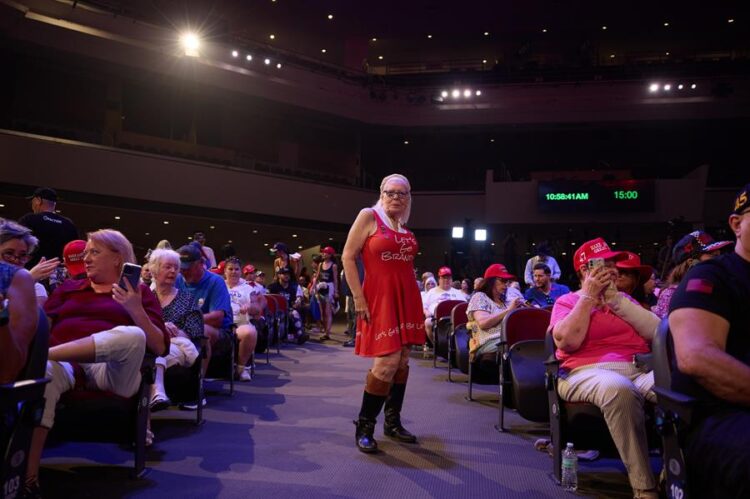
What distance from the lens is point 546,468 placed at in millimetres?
3053

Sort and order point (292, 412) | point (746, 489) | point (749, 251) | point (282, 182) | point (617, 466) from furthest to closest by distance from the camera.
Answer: point (282, 182), point (292, 412), point (617, 466), point (749, 251), point (746, 489)

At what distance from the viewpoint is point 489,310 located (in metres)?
4.80

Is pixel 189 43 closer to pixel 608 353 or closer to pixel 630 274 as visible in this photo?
pixel 630 274

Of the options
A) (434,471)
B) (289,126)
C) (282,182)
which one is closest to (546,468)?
(434,471)

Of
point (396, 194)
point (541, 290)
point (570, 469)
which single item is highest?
point (396, 194)

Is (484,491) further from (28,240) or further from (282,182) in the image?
(282,182)

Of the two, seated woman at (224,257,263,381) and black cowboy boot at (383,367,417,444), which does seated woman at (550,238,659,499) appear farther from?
seated woman at (224,257,263,381)

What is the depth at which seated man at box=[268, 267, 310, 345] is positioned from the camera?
32.4ft

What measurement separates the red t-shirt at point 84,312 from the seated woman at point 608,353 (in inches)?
79.4

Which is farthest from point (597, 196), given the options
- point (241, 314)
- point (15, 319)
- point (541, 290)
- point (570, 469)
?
point (15, 319)

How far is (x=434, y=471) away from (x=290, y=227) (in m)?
16.4

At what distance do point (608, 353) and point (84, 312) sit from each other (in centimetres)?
256

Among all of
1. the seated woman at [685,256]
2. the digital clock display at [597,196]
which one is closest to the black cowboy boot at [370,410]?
the seated woman at [685,256]

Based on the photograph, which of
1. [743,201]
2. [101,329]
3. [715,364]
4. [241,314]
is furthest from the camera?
[241,314]
